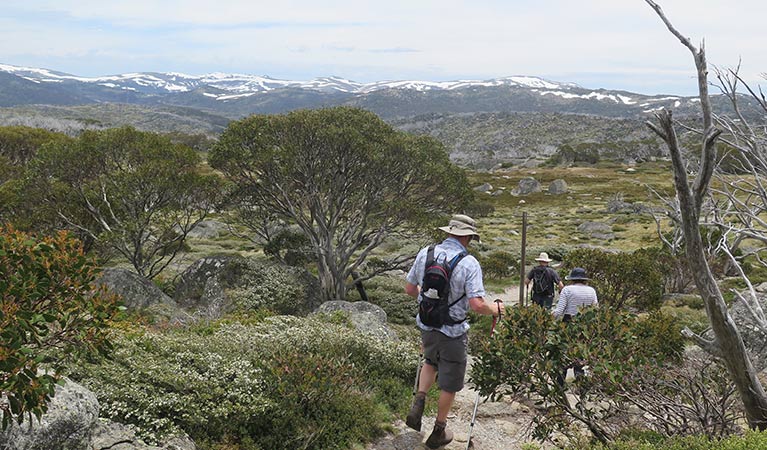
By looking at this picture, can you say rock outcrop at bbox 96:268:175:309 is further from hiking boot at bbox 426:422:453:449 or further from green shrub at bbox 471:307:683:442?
green shrub at bbox 471:307:683:442

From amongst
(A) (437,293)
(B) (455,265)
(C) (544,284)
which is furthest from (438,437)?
(C) (544,284)

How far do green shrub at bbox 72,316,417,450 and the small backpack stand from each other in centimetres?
397

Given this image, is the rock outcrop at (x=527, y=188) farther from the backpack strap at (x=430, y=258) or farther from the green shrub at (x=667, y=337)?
the backpack strap at (x=430, y=258)

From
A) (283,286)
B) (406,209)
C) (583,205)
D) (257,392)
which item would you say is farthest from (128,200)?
(583,205)

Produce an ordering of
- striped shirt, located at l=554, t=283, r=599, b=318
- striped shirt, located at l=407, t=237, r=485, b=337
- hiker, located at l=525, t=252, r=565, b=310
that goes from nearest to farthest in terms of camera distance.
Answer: striped shirt, located at l=407, t=237, r=485, b=337 < striped shirt, located at l=554, t=283, r=599, b=318 < hiker, located at l=525, t=252, r=565, b=310

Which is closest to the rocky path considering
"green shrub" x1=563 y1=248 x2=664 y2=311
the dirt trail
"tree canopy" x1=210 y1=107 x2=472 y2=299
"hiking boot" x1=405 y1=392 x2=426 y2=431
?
→ the dirt trail

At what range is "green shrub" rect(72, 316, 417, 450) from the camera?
555cm

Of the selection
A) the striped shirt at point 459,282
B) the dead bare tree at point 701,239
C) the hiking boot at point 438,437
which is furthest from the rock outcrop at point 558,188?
the dead bare tree at point 701,239

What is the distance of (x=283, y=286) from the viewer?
17.5 meters

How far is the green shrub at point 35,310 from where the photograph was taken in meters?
3.16

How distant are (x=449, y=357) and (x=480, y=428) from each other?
203 centimetres

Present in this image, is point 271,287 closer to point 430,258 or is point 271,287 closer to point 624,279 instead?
point 624,279

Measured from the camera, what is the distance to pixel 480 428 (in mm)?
7066

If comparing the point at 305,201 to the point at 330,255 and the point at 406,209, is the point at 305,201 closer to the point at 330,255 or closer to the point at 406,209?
the point at 330,255
